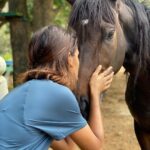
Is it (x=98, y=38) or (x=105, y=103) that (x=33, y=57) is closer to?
(x=98, y=38)

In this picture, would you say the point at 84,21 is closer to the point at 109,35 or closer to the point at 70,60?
the point at 109,35

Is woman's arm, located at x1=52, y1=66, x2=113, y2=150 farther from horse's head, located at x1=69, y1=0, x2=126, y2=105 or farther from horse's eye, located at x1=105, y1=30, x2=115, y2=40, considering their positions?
horse's eye, located at x1=105, y1=30, x2=115, y2=40

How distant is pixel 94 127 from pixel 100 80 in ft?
1.31

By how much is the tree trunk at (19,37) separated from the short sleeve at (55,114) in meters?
3.91

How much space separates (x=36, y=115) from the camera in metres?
1.81

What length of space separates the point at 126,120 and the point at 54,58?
4455 millimetres

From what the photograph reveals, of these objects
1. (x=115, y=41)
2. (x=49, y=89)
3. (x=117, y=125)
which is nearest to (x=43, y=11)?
(x=117, y=125)

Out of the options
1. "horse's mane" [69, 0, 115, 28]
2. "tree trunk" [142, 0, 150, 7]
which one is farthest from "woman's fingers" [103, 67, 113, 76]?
"tree trunk" [142, 0, 150, 7]

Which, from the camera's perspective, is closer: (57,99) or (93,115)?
(57,99)

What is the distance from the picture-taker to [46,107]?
1.82 m

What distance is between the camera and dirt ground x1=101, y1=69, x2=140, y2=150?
5.13 m

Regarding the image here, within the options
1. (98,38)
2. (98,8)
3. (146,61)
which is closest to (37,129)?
(98,38)

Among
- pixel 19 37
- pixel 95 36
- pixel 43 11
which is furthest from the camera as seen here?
pixel 43 11

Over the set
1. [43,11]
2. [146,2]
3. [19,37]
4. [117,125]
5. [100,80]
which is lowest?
[117,125]
